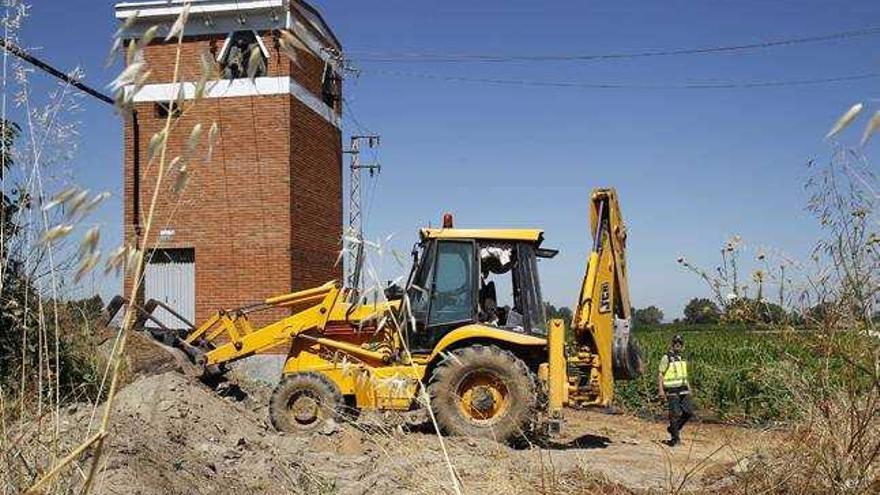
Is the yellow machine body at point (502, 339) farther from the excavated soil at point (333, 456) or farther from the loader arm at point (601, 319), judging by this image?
the excavated soil at point (333, 456)

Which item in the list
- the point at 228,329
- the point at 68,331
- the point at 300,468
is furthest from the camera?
the point at 228,329

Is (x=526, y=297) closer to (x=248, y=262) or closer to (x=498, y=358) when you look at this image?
(x=498, y=358)

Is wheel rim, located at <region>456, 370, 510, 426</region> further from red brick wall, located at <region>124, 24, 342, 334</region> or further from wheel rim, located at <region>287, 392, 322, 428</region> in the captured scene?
red brick wall, located at <region>124, 24, 342, 334</region>

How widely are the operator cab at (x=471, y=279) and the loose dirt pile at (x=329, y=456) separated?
1.80 metres

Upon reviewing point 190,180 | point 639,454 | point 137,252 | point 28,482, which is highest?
point 190,180

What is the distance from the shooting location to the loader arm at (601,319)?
12.1 m

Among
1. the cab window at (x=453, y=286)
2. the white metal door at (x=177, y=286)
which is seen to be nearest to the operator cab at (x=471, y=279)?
the cab window at (x=453, y=286)

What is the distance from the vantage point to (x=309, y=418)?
11.8 meters

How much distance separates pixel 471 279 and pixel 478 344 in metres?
0.89

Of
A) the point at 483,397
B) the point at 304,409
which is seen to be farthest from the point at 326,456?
the point at 483,397

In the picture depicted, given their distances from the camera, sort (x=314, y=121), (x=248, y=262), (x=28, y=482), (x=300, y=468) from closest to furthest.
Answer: (x=28, y=482) < (x=300, y=468) < (x=248, y=262) < (x=314, y=121)

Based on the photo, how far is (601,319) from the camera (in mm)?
12305

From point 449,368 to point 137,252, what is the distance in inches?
394

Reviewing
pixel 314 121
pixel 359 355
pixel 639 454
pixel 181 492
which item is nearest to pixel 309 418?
pixel 359 355
